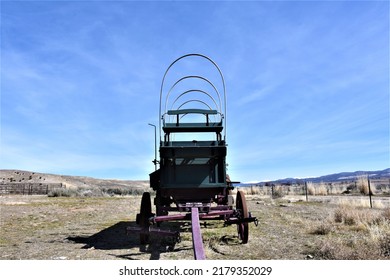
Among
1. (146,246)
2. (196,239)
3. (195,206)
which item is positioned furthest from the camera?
(146,246)

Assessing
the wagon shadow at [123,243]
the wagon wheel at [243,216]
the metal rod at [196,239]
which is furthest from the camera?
the wagon wheel at [243,216]

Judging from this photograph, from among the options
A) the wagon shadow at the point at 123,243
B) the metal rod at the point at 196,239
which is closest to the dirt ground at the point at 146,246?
the wagon shadow at the point at 123,243

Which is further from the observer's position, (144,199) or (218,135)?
(218,135)

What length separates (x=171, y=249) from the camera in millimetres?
6555

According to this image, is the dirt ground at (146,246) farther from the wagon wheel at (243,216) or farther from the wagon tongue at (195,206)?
the wagon tongue at (195,206)

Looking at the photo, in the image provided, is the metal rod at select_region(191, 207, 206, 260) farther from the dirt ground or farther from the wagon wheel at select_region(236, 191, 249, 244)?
the wagon wheel at select_region(236, 191, 249, 244)

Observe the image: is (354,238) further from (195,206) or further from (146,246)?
(146,246)

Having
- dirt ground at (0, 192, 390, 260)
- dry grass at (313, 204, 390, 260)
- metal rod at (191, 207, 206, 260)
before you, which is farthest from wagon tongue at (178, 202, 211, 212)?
dry grass at (313, 204, 390, 260)

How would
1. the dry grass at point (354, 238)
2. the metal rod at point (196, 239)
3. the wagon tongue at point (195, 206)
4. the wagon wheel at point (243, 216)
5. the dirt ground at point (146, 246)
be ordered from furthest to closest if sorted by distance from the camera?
the wagon wheel at point (243, 216)
the wagon tongue at point (195, 206)
the dirt ground at point (146, 246)
the dry grass at point (354, 238)
the metal rod at point (196, 239)

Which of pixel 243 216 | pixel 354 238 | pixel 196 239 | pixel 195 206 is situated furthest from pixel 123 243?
pixel 354 238

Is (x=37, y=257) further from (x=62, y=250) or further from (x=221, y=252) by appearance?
(x=221, y=252)

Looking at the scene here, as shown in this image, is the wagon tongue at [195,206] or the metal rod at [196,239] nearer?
the metal rod at [196,239]

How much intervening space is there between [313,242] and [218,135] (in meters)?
3.21
